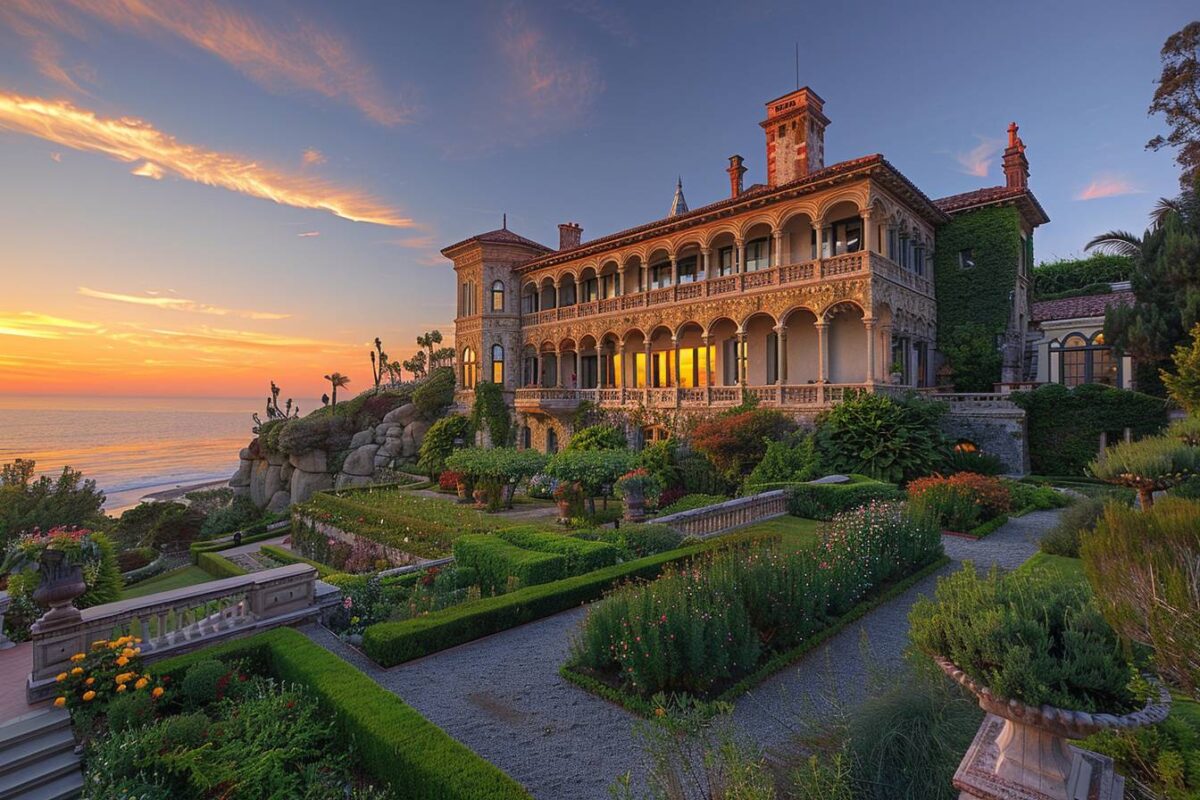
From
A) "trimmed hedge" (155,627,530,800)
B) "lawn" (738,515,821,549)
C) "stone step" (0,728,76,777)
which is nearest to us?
A: "trimmed hedge" (155,627,530,800)

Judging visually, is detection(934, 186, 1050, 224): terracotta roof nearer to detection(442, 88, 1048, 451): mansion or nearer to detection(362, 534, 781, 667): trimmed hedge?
detection(442, 88, 1048, 451): mansion

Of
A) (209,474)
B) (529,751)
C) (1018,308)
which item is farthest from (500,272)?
(209,474)

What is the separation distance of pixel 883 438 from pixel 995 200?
12548mm

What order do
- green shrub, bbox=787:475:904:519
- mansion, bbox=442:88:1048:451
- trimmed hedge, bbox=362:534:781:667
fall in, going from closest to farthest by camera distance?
1. trimmed hedge, bbox=362:534:781:667
2. green shrub, bbox=787:475:904:519
3. mansion, bbox=442:88:1048:451

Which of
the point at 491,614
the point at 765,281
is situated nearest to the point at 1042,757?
the point at 491,614

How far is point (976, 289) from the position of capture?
76.4 ft

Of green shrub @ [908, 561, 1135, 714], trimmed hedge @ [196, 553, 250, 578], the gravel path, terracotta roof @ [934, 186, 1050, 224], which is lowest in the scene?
trimmed hedge @ [196, 553, 250, 578]

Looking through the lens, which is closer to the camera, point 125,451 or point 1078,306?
point 1078,306

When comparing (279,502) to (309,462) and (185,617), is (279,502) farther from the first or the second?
(185,617)

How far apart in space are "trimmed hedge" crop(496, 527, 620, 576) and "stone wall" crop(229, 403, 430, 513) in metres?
24.2

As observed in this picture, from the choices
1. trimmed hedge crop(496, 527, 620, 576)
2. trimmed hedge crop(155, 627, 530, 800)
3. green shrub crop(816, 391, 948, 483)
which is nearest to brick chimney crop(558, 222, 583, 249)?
green shrub crop(816, 391, 948, 483)

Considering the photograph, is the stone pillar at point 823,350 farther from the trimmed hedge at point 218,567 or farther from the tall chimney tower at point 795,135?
the trimmed hedge at point 218,567

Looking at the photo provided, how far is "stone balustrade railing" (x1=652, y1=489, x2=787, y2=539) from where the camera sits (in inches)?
508

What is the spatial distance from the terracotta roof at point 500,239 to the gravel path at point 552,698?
2690 centimetres
